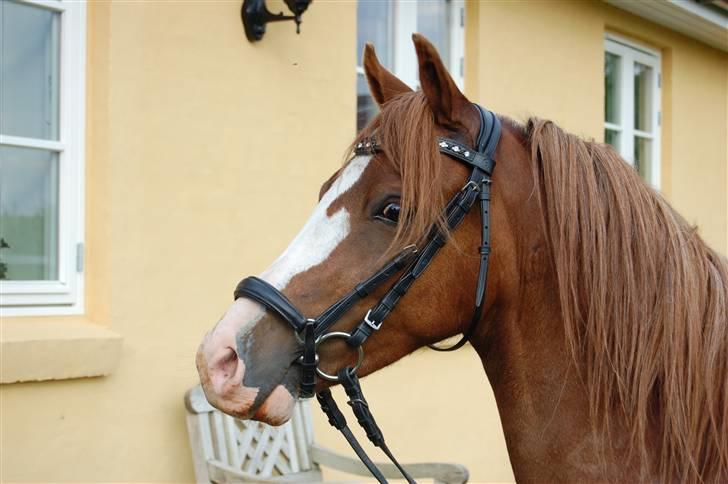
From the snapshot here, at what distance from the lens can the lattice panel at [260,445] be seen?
2.97m

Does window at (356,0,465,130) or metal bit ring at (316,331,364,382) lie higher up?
window at (356,0,465,130)

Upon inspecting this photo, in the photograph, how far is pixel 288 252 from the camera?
156 centimetres

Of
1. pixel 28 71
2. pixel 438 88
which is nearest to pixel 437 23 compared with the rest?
pixel 28 71

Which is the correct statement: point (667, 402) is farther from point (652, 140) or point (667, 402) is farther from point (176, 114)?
point (652, 140)

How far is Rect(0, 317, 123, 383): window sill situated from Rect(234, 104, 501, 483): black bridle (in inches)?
52.8

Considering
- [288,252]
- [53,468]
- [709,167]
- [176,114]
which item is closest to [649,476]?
[288,252]

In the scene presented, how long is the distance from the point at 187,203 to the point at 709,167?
5170 mm

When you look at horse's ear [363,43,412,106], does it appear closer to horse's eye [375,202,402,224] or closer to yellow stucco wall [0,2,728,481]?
horse's eye [375,202,402,224]

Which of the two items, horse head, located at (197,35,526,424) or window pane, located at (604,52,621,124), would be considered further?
window pane, located at (604,52,621,124)

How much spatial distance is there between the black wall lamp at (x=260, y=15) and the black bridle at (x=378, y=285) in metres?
1.80

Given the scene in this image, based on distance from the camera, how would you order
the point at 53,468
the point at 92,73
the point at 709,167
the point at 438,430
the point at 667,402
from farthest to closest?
the point at 709,167, the point at 438,430, the point at 92,73, the point at 53,468, the point at 667,402

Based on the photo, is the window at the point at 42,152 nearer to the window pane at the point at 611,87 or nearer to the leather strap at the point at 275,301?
the leather strap at the point at 275,301

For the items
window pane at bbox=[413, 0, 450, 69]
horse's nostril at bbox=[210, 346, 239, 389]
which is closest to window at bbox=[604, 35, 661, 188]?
window pane at bbox=[413, 0, 450, 69]

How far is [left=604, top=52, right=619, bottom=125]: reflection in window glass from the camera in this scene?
221 inches
